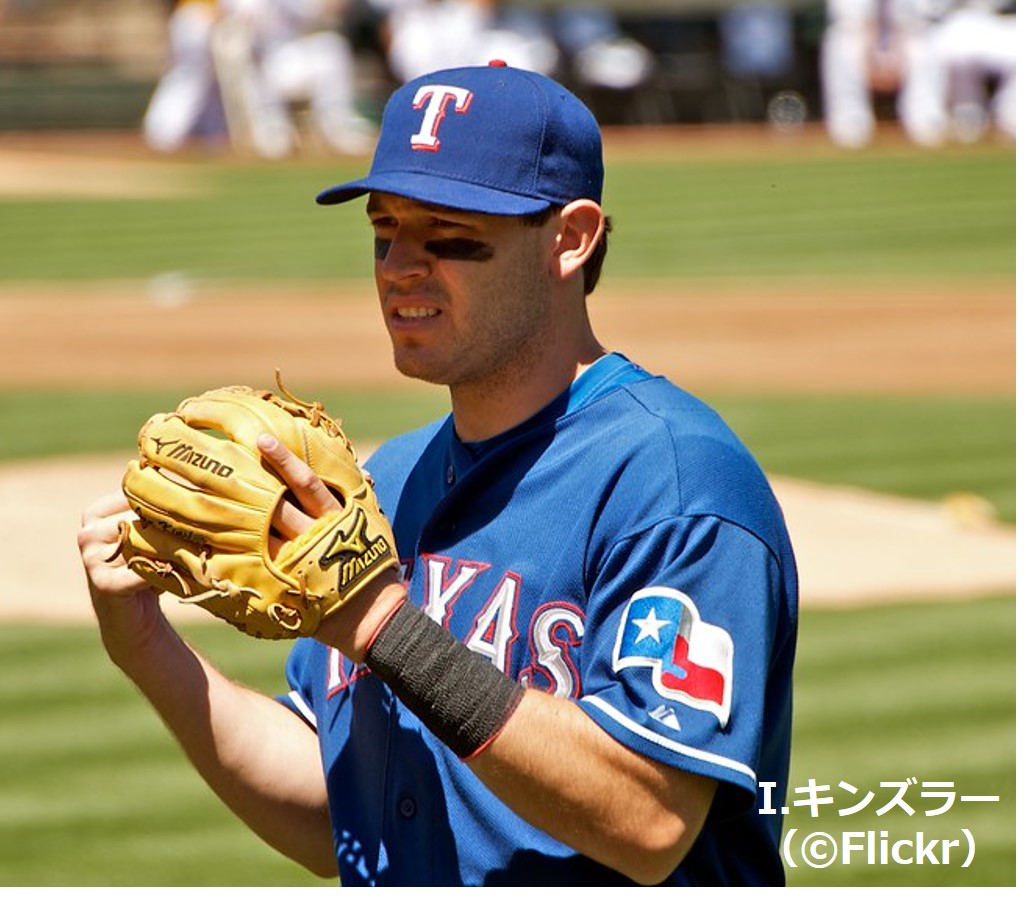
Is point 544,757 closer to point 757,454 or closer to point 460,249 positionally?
point 460,249

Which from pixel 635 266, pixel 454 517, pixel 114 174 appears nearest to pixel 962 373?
pixel 635 266

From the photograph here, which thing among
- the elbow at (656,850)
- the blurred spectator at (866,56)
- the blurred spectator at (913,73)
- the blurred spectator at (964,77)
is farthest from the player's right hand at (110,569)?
the blurred spectator at (866,56)

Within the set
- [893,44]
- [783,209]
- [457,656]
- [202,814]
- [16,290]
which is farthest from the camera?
[893,44]

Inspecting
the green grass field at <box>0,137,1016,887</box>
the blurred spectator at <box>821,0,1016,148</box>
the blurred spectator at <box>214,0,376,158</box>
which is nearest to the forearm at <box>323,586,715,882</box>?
the green grass field at <box>0,137,1016,887</box>

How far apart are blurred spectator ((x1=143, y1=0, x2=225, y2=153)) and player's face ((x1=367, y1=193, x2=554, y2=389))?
895 inches

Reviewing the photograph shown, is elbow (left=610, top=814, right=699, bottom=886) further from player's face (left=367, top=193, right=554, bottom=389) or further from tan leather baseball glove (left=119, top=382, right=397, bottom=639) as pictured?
player's face (left=367, top=193, right=554, bottom=389)

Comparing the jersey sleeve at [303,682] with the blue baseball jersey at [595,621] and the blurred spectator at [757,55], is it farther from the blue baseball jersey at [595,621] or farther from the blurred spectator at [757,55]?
the blurred spectator at [757,55]

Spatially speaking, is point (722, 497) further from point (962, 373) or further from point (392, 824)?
point (962, 373)

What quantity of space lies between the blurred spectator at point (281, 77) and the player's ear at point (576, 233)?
74.1 feet

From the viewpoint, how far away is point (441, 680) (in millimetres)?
2375

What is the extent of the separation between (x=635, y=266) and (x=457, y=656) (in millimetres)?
14983

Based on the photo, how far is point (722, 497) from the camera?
95.7 inches

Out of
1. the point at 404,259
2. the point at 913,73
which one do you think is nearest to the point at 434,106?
the point at 404,259

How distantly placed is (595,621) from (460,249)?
499 mm
